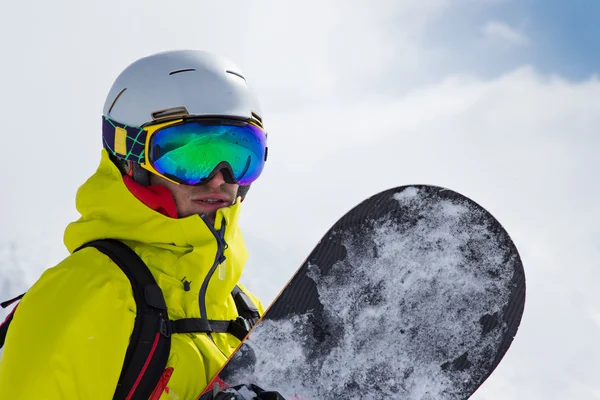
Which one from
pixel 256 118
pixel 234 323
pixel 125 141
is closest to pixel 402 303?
pixel 234 323

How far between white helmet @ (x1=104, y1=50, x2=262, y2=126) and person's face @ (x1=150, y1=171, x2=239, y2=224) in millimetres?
247

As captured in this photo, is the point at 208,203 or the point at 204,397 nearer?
the point at 204,397

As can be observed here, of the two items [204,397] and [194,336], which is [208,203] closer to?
[194,336]

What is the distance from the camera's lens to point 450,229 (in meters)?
2.65

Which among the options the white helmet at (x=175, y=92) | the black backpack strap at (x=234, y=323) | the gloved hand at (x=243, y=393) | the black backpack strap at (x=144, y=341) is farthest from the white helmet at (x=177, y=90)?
the gloved hand at (x=243, y=393)

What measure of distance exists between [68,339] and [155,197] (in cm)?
62

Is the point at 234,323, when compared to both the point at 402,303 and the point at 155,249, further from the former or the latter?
the point at 402,303

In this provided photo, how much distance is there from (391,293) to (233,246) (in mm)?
657

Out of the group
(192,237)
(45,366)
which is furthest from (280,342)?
(45,366)

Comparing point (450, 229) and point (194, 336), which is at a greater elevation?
point (450, 229)

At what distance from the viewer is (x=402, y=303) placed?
8.73 ft

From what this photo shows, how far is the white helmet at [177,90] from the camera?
254 centimetres

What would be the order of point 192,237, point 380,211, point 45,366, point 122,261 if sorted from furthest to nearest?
point 380,211
point 192,237
point 122,261
point 45,366

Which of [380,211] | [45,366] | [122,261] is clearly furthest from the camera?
[380,211]
